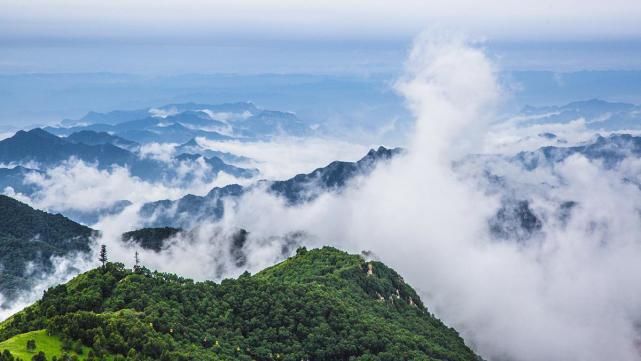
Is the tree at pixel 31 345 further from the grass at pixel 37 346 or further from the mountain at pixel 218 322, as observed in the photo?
the mountain at pixel 218 322

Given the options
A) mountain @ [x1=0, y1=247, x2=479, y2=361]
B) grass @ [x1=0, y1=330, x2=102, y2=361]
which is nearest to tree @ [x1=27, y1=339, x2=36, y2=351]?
grass @ [x1=0, y1=330, x2=102, y2=361]

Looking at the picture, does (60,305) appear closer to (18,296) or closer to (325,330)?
(325,330)

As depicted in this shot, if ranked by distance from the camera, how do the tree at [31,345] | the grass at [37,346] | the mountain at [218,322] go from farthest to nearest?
the mountain at [218,322] < the tree at [31,345] < the grass at [37,346]

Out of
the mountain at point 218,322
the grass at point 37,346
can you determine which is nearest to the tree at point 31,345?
the grass at point 37,346

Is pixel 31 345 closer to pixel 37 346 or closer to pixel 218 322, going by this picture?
pixel 37 346

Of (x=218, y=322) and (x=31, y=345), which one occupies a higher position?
(x=218, y=322)

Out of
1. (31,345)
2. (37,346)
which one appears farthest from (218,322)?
(31,345)
